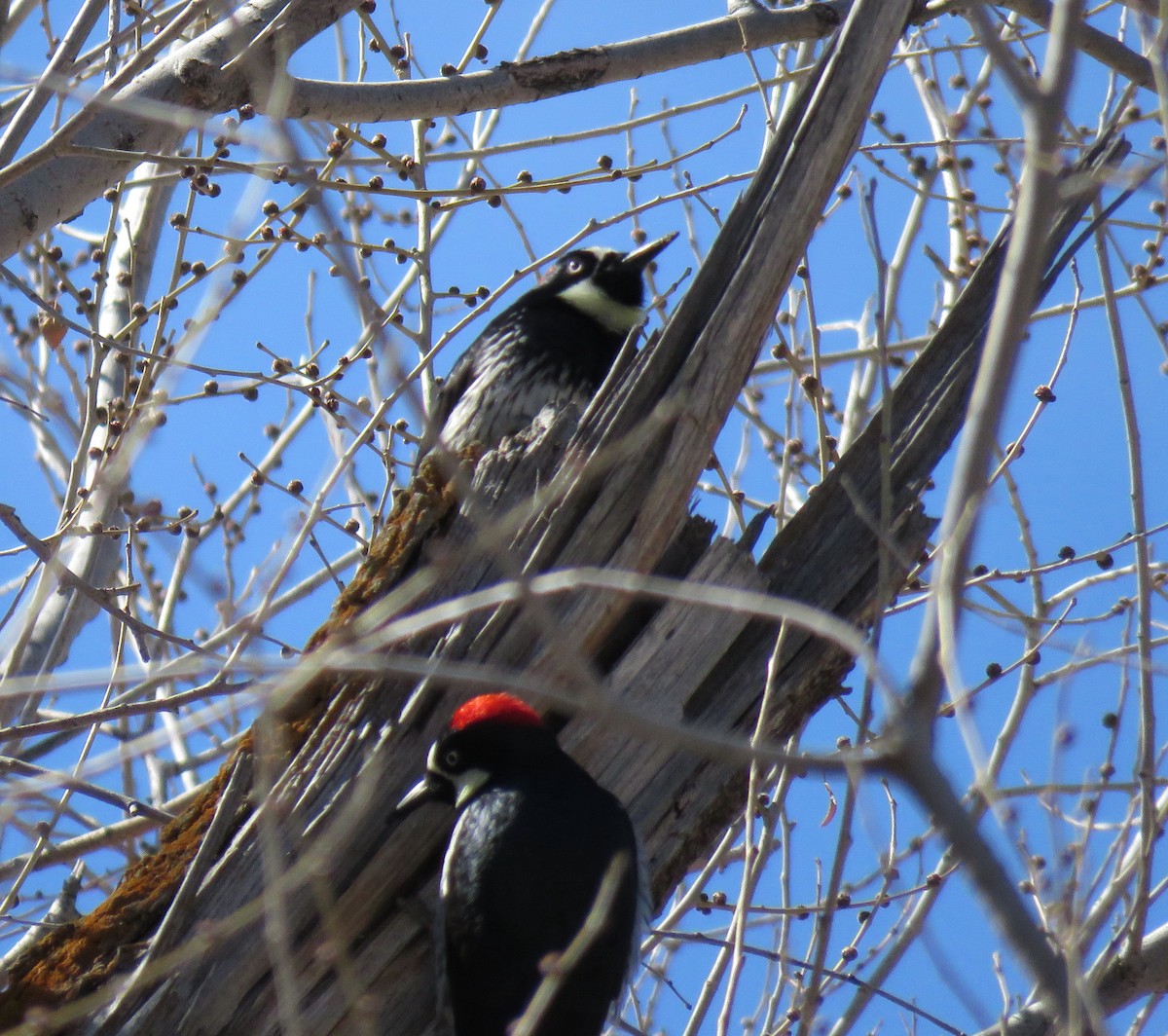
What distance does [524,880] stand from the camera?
126 inches

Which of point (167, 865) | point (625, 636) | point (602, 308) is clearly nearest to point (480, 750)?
point (625, 636)

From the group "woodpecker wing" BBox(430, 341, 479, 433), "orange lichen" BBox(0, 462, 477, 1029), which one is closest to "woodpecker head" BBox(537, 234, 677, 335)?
"woodpecker wing" BBox(430, 341, 479, 433)

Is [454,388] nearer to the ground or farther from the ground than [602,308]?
nearer to the ground

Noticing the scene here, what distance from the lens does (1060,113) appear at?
4.68 feet

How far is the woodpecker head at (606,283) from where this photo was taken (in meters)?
5.30

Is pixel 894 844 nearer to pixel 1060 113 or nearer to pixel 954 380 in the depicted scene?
pixel 954 380

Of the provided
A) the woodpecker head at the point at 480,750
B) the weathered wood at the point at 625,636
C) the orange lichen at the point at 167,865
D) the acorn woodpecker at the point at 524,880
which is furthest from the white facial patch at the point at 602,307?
the acorn woodpecker at the point at 524,880

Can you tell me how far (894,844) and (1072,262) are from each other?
68.9 inches

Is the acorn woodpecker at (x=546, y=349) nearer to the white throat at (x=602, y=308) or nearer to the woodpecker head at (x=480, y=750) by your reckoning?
the white throat at (x=602, y=308)

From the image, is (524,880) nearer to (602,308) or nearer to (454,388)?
(454,388)

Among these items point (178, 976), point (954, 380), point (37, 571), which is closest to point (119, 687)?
point (37, 571)

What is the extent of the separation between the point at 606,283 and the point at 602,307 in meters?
0.17

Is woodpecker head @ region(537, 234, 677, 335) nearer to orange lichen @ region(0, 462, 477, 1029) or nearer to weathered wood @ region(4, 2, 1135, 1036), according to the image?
weathered wood @ region(4, 2, 1135, 1036)

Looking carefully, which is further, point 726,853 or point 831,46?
point 726,853
